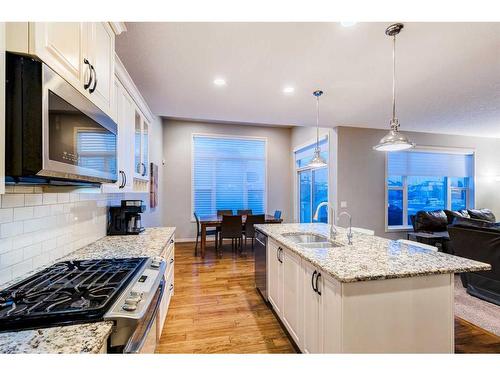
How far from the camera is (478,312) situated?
2467 millimetres

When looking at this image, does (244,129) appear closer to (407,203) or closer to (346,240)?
(407,203)

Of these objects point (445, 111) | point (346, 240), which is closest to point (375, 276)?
point (346, 240)

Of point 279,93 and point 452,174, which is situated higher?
point 279,93

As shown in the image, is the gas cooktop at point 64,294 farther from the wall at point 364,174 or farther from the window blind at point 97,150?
the wall at point 364,174

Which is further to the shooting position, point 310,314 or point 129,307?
point 310,314

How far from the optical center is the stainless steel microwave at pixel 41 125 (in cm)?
76

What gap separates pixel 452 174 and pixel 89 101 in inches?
273

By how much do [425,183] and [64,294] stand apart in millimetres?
6473

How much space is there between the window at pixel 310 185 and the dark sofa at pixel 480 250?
2.32 metres

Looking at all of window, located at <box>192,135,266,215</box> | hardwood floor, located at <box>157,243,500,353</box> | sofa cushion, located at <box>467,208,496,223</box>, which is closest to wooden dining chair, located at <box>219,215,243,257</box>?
hardwood floor, located at <box>157,243,500,353</box>

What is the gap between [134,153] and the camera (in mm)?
2342

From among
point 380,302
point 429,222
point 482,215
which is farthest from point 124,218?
point 482,215

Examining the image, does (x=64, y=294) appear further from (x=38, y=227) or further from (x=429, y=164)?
(x=429, y=164)

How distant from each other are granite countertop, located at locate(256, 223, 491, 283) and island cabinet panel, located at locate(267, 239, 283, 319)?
35cm
